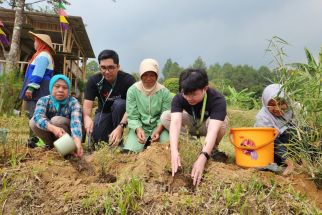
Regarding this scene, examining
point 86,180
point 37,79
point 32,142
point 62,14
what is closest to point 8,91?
point 37,79

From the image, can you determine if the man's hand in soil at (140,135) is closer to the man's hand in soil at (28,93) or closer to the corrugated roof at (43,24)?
the man's hand in soil at (28,93)

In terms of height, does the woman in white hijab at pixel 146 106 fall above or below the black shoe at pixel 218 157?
above

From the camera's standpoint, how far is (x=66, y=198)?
7.55 feet

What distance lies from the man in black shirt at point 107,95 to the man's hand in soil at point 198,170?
4.88ft

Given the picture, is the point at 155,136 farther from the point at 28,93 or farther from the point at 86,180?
the point at 28,93

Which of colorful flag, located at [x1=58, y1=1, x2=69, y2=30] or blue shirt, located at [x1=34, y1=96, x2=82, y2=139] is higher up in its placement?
colorful flag, located at [x1=58, y1=1, x2=69, y2=30]

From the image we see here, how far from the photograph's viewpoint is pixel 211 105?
310 centimetres

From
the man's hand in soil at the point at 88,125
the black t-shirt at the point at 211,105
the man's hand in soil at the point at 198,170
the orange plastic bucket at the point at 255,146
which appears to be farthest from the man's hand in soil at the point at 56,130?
the orange plastic bucket at the point at 255,146

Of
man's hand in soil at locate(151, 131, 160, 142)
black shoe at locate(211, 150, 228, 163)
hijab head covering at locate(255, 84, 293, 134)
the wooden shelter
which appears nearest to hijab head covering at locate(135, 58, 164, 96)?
man's hand in soil at locate(151, 131, 160, 142)

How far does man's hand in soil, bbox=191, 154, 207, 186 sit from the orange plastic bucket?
544 mm

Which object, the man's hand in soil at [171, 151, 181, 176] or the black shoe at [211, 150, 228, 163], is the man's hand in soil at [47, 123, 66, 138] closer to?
the man's hand in soil at [171, 151, 181, 176]

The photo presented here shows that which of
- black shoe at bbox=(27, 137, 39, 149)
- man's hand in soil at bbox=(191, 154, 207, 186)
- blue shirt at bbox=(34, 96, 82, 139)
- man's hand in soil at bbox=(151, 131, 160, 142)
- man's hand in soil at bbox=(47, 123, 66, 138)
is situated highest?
blue shirt at bbox=(34, 96, 82, 139)

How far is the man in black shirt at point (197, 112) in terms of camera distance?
259 centimetres

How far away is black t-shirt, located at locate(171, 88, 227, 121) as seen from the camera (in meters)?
2.97
